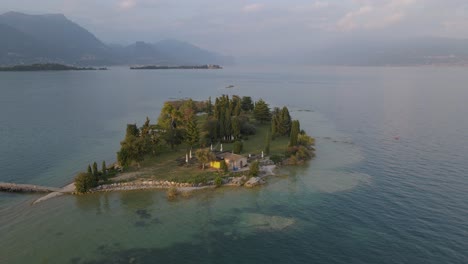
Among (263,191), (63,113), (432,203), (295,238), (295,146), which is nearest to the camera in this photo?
(295,238)

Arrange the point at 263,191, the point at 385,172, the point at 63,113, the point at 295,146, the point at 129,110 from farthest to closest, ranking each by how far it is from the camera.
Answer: the point at 129,110 → the point at 63,113 → the point at 295,146 → the point at 385,172 → the point at 263,191

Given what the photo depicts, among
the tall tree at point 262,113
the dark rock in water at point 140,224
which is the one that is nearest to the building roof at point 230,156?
the dark rock in water at point 140,224

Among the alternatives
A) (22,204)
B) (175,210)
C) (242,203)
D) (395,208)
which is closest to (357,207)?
(395,208)

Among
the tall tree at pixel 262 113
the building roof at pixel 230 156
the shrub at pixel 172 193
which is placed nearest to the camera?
the shrub at pixel 172 193

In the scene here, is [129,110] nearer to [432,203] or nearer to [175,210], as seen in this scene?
[175,210]

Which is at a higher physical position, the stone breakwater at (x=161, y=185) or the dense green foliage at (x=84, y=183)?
the dense green foliage at (x=84, y=183)

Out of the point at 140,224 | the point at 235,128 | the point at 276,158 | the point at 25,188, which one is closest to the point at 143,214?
the point at 140,224

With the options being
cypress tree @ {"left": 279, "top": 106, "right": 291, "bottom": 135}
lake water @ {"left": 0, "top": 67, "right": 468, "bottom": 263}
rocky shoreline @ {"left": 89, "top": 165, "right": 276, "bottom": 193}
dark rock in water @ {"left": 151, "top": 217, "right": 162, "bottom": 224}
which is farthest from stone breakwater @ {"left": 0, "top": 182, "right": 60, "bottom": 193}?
cypress tree @ {"left": 279, "top": 106, "right": 291, "bottom": 135}

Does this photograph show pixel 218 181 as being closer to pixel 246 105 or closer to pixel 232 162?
pixel 232 162

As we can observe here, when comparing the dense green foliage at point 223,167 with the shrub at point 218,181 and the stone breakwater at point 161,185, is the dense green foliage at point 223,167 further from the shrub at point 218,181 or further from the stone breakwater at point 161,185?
the shrub at point 218,181
